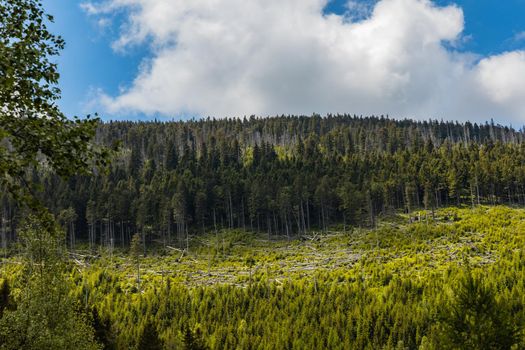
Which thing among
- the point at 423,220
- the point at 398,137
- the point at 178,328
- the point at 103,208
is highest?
the point at 398,137

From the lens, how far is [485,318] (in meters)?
16.3

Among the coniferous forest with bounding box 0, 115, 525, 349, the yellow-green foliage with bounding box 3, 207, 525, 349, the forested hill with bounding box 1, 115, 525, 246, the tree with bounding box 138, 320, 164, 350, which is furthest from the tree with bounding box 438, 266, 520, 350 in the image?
the forested hill with bounding box 1, 115, 525, 246

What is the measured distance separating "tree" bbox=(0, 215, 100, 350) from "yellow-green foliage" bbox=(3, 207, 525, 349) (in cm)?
1671

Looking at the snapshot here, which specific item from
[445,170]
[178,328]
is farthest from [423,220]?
[178,328]

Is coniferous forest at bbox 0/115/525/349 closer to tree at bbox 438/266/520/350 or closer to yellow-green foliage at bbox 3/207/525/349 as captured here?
tree at bbox 438/266/520/350

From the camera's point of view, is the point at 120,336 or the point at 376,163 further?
the point at 376,163

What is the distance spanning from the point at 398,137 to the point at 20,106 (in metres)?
187

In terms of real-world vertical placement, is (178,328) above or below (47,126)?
below

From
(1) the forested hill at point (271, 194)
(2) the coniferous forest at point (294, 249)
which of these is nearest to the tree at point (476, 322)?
(2) the coniferous forest at point (294, 249)

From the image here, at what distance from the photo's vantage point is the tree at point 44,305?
16453mm

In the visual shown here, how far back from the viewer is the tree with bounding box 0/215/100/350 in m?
16.5

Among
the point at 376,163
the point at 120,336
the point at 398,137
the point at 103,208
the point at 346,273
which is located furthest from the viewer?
the point at 398,137

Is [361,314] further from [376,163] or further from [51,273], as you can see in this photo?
[376,163]

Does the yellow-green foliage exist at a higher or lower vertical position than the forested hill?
lower
